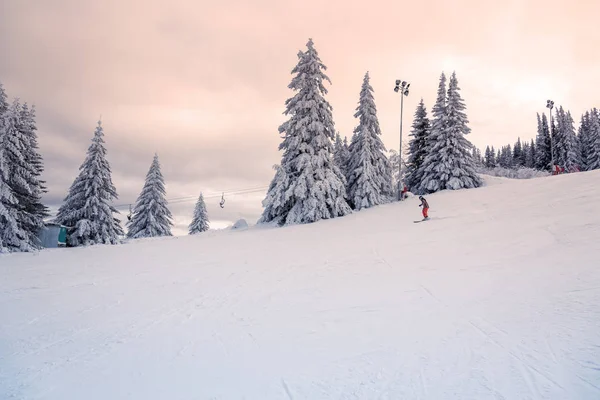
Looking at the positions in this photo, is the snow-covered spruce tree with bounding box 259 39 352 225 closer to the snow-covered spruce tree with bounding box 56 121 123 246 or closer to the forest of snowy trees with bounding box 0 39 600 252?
the forest of snowy trees with bounding box 0 39 600 252

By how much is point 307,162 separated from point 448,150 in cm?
1762

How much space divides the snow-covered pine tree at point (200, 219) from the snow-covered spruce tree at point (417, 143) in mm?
28905

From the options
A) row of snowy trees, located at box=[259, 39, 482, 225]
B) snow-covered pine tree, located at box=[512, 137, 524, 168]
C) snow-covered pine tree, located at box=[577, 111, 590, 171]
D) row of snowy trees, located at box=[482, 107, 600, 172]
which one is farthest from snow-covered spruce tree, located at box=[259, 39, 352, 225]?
snow-covered pine tree, located at box=[512, 137, 524, 168]

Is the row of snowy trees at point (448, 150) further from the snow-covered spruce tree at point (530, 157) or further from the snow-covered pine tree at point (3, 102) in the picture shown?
the snow-covered spruce tree at point (530, 157)

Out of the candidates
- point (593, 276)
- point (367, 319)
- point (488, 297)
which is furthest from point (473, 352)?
point (593, 276)

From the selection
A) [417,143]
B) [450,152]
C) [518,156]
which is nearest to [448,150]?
[450,152]

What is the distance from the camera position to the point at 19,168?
2205 centimetres

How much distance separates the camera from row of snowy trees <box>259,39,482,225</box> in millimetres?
23500

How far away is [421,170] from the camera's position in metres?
35.0

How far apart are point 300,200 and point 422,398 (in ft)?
65.8

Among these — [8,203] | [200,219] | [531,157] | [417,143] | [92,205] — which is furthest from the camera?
[531,157]

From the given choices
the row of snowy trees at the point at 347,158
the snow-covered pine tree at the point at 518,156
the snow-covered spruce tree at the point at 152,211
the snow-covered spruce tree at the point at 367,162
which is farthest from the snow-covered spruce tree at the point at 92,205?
the snow-covered pine tree at the point at 518,156

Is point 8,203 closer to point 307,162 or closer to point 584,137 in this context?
point 307,162

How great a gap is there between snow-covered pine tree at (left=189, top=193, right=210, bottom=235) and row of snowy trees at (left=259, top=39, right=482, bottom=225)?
866 inches
